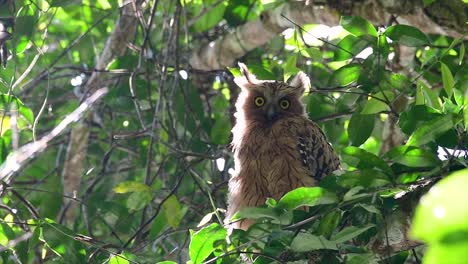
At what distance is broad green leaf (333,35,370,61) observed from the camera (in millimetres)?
3117

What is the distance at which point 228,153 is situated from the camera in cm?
497

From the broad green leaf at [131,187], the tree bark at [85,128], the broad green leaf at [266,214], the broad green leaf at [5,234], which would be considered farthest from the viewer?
the tree bark at [85,128]

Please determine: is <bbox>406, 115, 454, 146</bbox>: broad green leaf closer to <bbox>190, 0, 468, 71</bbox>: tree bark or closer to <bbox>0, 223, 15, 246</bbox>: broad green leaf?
<bbox>190, 0, 468, 71</bbox>: tree bark

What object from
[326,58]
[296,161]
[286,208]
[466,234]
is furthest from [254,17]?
[466,234]

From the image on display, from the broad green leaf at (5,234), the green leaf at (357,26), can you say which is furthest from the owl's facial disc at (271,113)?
the broad green leaf at (5,234)

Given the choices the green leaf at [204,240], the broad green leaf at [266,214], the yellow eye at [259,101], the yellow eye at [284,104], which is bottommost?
the yellow eye at [284,104]

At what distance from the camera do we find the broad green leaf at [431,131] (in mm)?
2113

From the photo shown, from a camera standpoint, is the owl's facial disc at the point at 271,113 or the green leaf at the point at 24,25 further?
the owl's facial disc at the point at 271,113

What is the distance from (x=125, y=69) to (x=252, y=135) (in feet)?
3.47

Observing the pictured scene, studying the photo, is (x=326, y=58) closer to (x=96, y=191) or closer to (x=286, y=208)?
(x=96, y=191)

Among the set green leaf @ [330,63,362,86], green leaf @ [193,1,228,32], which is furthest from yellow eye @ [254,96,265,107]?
green leaf @ [330,63,362,86]

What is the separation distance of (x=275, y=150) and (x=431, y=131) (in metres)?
2.13

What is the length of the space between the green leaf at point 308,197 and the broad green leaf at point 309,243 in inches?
5.6

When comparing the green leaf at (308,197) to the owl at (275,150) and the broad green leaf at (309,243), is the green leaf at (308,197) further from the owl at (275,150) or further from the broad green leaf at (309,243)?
the owl at (275,150)
